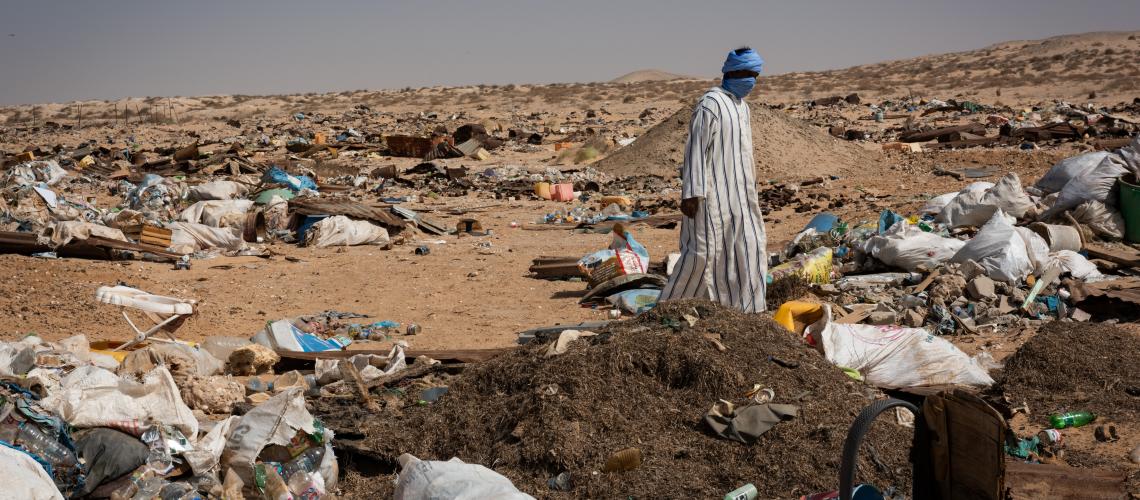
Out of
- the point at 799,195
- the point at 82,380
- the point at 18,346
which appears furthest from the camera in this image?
the point at 799,195

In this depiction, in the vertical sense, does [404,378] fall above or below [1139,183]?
below

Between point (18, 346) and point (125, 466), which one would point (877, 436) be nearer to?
point (125, 466)

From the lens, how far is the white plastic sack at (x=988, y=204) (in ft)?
24.8

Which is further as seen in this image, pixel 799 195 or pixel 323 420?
pixel 799 195

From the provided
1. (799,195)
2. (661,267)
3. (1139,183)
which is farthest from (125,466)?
(799,195)

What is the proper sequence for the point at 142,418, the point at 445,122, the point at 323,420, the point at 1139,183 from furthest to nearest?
the point at 445,122 → the point at 1139,183 → the point at 323,420 → the point at 142,418

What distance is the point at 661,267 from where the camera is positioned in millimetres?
7922

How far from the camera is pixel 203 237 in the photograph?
9.71m

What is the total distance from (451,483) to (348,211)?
788cm

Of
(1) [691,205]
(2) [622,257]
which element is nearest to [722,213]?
(1) [691,205]

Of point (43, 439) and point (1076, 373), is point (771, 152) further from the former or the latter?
point (43, 439)

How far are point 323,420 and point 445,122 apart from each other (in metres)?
26.1

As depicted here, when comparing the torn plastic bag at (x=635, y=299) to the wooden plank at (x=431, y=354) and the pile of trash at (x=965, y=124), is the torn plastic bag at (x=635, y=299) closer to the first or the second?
the wooden plank at (x=431, y=354)

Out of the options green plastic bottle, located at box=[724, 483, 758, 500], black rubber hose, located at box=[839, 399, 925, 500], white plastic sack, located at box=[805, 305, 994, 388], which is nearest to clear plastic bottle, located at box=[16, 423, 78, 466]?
green plastic bottle, located at box=[724, 483, 758, 500]
